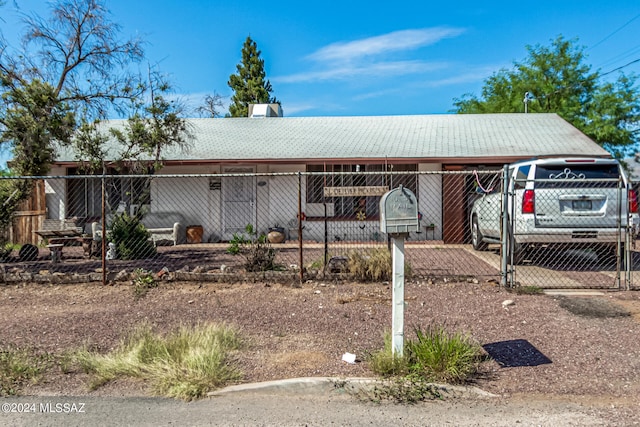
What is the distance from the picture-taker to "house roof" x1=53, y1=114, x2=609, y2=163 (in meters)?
14.4

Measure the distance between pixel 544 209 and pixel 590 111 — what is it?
18329 mm

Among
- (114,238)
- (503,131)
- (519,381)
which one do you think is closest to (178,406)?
(519,381)

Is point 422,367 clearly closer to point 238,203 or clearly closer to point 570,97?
point 238,203

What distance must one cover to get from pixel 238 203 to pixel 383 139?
5.06m

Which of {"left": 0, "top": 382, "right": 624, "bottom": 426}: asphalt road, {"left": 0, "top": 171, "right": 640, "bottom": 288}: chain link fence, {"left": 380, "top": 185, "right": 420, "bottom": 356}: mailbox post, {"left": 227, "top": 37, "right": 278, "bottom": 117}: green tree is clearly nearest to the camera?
{"left": 0, "top": 382, "right": 624, "bottom": 426}: asphalt road

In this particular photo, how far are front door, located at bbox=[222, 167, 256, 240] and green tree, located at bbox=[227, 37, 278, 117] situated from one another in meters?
23.1

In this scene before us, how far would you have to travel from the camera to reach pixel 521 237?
28.2ft

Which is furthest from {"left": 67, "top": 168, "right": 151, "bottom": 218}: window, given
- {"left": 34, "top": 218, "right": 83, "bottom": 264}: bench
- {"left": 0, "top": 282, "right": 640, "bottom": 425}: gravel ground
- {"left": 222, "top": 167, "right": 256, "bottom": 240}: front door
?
{"left": 0, "top": 282, "right": 640, "bottom": 425}: gravel ground

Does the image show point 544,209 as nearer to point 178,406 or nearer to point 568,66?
point 178,406

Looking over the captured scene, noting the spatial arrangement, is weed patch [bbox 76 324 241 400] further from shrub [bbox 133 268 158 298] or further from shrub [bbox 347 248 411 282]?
shrub [bbox 347 248 411 282]

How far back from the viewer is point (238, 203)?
50.9 ft

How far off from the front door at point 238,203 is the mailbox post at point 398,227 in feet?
36.6

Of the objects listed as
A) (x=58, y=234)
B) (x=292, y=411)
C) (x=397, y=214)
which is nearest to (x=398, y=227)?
(x=397, y=214)

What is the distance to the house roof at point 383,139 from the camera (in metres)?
14.4
